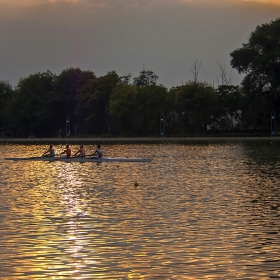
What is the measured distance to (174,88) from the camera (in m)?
139

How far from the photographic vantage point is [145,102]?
133 m

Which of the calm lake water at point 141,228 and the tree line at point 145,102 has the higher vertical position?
the tree line at point 145,102

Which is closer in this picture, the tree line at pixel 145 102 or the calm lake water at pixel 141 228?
the calm lake water at pixel 141 228

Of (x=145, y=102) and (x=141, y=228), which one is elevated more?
(x=145, y=102)

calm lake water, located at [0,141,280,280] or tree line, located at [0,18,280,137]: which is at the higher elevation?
Result: tree line, located at [0,18,280,137]

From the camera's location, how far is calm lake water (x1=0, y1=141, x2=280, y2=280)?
14125mm

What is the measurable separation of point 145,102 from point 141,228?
375 feet

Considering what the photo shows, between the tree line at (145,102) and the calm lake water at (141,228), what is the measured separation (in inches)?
3147

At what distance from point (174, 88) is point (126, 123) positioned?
603 inches

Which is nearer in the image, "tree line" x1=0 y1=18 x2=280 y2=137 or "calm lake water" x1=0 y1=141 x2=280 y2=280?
"calm lake water" x1=0 y1=141 x2=280 y2=280

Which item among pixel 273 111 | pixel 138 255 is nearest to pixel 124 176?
pixel 138 255

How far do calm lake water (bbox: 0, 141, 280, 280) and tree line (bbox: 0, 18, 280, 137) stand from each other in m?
79.9

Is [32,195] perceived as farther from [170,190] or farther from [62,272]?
[62,272]

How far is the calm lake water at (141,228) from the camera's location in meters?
14.1
